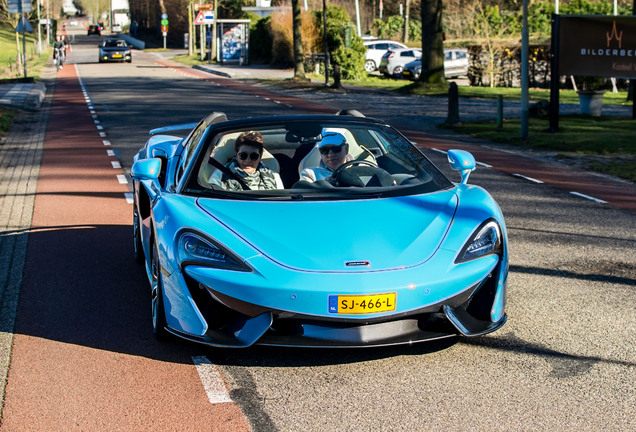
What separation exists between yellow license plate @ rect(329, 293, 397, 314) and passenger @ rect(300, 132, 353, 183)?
65.0 inches

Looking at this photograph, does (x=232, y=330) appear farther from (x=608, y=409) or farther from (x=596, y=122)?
(x=596, y=122)

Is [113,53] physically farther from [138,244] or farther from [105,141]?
[138,244]

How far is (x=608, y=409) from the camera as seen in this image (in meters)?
4.29

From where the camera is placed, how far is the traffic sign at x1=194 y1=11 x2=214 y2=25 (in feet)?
200

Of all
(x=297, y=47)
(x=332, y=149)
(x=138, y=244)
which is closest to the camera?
(x=332, y=149)

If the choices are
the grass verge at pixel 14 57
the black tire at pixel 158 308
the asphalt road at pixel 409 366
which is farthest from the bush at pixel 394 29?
the black tire at pixel 158 308

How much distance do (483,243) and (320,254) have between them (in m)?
0.99

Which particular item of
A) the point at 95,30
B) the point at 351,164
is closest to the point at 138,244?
the point at 351,164

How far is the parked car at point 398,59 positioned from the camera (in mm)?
44562

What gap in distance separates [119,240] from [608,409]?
219 inches

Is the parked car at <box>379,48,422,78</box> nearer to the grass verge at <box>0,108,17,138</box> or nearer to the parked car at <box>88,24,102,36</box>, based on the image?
the grass verge at <box>0,108,17,138</box>

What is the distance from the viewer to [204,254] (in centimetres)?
493

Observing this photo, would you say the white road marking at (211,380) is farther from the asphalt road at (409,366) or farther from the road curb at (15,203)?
the road curb at (15,203)

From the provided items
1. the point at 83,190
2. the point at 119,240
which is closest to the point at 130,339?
the point at 119,240
